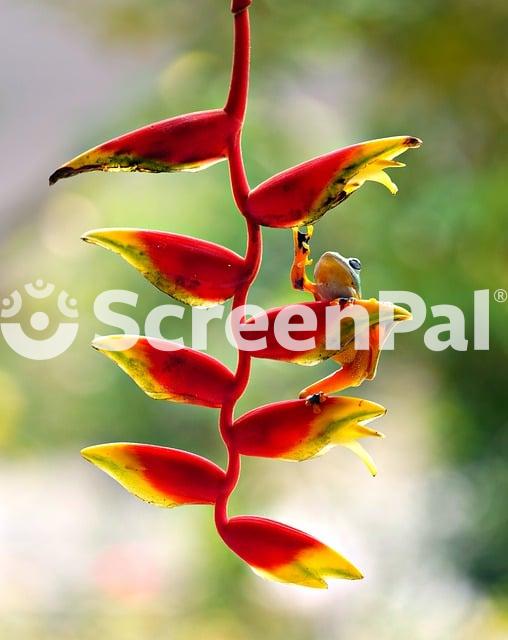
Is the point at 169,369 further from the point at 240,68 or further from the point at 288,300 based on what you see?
the point at 288,300

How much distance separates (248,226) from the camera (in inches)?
16.0

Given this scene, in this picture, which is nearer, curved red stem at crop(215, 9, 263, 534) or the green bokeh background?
curved red stem at crop(215, 9, 263, 534)

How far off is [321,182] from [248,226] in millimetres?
43

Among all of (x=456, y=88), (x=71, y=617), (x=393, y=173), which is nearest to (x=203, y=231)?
(x=393, y=173)

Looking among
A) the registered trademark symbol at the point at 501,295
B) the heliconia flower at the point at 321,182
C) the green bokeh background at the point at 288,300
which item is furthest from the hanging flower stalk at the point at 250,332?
the registered trademark symbol at the point at 501,295

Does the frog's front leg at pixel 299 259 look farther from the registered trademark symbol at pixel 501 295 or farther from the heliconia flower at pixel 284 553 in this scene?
the registered trademark symbol at pixel 501 295

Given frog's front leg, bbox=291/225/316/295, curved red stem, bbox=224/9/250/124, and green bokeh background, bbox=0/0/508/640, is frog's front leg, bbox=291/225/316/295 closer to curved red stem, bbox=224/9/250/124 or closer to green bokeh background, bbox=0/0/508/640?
curved red stem, bbox=224/9/250/124

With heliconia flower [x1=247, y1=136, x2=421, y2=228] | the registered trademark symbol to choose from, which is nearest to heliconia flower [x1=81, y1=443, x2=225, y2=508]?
heliconia flower [x1=247, y1=136, x2=421, y2=228]

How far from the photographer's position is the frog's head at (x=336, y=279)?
1.37ft

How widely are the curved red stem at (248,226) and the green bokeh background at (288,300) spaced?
2.98 ft

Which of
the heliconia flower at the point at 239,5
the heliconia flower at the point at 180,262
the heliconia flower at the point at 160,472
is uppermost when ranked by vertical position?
the heliconia flower at the point at 239,5

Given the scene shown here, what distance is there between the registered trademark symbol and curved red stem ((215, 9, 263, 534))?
1.11 metres

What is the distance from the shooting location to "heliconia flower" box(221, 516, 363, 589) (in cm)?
41

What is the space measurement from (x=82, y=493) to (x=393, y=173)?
1.04 metres
